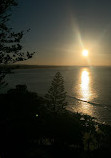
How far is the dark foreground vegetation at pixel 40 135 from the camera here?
13089 mm

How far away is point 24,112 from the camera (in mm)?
27000

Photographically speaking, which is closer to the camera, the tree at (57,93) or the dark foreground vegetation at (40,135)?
the dark foreground vegetation at (40,135)

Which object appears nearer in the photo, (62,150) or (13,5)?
(13,5)

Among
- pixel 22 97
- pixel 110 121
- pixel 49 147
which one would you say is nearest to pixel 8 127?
pixel 49 147

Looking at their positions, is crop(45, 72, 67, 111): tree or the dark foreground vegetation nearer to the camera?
the dark foreground vegetation

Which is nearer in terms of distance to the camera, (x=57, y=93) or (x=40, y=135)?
(x=40, y=135)

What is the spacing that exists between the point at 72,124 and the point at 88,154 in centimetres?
1360

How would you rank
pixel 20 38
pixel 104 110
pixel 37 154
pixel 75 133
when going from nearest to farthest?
pixel 20 38, pixel 37 154, pixel 75 133, pixel 104 110

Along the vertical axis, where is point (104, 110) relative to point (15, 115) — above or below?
below

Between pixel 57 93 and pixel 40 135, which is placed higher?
pixel 57 93

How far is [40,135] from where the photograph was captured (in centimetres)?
2036

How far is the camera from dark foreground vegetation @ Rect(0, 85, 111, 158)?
13089 millimetres

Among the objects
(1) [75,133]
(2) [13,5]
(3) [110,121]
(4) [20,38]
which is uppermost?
(2) [13,5]

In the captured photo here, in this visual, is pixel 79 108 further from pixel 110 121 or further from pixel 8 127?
pixel 8 127
